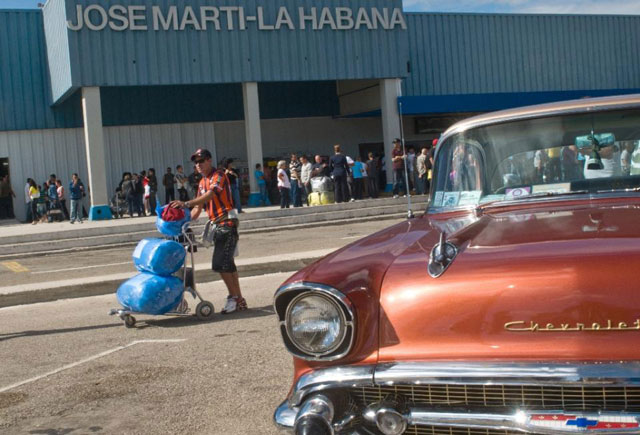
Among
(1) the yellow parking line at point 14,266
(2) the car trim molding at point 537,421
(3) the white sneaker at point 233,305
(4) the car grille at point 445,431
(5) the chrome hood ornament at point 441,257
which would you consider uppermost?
(5) the chrome hood ornament at point 441,257

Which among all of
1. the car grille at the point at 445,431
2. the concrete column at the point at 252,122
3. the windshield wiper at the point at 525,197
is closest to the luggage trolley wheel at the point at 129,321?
the windshield wiper at the point at 525,197

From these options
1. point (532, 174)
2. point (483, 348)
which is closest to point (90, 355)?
point (532, 174)

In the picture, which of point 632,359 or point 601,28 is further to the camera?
point 601,28

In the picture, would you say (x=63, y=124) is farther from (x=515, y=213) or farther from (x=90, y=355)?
(x=515, y=213)

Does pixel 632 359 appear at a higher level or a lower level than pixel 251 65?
lower

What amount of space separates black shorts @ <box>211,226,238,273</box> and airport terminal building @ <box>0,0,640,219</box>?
19.7 metres

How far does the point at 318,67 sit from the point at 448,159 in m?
25.4

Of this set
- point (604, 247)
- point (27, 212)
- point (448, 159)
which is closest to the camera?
point (604, 247)

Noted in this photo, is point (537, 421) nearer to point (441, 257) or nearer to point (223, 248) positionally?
point (441, 257)

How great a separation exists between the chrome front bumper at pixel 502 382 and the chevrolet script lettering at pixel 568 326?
117 millimetres

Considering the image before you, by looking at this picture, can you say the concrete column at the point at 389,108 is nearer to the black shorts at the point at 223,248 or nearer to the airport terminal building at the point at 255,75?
the airport terminal building at the point at 255,75

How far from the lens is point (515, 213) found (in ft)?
12.1

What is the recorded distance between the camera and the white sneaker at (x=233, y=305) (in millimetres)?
8336

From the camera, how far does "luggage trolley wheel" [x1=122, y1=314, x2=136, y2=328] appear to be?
7.98 metres
